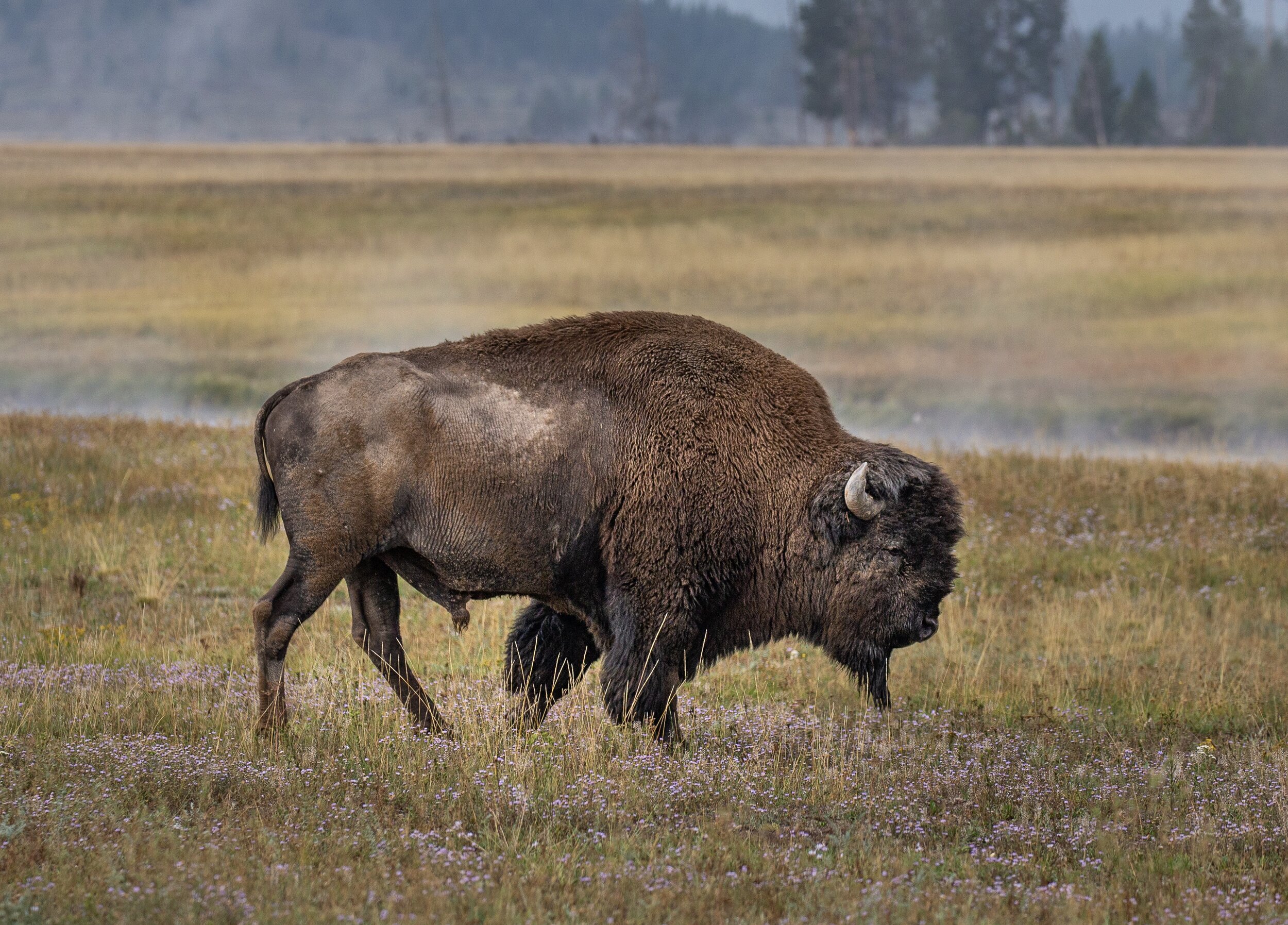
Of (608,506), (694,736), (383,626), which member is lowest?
(694,736)

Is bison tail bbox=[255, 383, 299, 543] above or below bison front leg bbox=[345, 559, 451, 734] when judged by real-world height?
above

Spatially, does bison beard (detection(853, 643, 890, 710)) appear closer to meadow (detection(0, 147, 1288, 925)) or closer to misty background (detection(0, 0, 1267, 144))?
meadow (detection(0, 147, 1288, 925))

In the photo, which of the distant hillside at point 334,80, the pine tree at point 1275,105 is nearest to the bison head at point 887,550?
the pine tree at point 1275,105

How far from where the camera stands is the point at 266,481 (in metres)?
7.36

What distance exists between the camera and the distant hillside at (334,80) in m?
138

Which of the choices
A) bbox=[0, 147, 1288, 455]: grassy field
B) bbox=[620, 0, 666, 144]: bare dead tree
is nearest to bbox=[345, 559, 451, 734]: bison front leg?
bbox=[0, 147, 1288, 455]: grassy field

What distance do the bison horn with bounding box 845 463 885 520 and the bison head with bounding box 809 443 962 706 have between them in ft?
0.07

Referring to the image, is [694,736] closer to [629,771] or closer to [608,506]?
[629,771]

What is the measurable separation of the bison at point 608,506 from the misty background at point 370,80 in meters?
99.9

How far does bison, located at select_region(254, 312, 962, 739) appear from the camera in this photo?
7074 mm

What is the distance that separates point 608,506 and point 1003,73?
93114mm

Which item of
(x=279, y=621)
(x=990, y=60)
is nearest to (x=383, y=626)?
(x=279, y=621)

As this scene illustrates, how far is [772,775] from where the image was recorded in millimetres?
6812

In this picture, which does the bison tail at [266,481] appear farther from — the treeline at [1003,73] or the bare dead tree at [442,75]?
the bare dead tree at [442,75]
